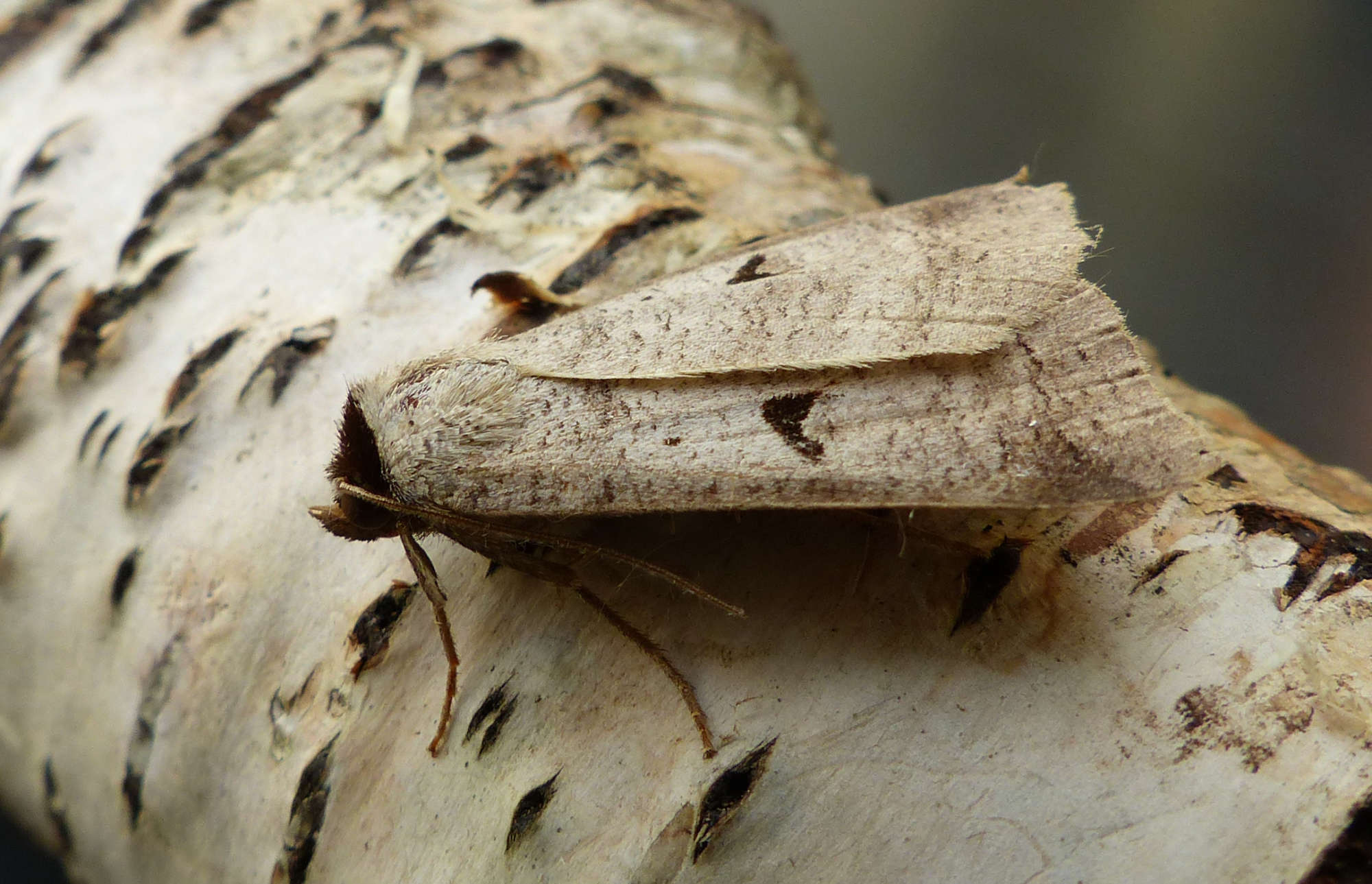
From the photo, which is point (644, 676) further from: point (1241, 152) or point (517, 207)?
point (1241, 152)

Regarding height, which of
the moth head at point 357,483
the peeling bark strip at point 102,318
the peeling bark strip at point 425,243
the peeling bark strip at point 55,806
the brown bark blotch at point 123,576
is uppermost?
the peeling bark strip at point 425,243

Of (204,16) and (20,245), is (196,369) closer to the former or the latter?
(20,245)

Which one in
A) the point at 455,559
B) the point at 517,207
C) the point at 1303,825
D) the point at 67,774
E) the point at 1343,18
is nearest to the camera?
the point at 1303,825

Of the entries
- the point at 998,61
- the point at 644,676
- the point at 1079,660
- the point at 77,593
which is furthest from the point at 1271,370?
the point at 77,593

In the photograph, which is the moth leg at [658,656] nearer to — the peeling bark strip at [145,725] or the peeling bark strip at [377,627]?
the peeling bark strip at [377,627]

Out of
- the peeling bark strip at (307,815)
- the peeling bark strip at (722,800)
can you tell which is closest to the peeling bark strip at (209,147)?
the peeling bark strip at (307,815)

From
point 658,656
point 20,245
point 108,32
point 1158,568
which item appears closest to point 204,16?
point 108,32
